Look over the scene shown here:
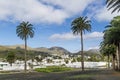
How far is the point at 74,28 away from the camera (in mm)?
109562

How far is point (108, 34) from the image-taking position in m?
69.2

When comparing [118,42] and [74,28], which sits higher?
[74,28]

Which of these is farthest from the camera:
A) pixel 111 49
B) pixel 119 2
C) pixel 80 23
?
pixel 80 23

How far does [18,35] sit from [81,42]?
26.0m

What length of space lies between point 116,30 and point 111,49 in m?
36.0

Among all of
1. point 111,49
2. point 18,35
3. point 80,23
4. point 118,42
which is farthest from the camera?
point 18,35

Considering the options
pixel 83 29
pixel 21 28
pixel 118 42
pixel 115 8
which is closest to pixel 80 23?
pixel 83 29

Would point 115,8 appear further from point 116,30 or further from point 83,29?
point 83,29

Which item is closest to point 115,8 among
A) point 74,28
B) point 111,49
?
point 111,49

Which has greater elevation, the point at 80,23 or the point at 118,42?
the point at 80,23

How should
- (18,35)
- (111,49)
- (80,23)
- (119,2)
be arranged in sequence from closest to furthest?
(119,2), (111,49), (80,23), (18,35)

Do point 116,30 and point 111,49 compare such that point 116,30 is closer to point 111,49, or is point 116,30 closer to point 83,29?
point 111,49

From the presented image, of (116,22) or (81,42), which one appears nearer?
(116,22)

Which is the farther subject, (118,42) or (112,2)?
(118,42)
